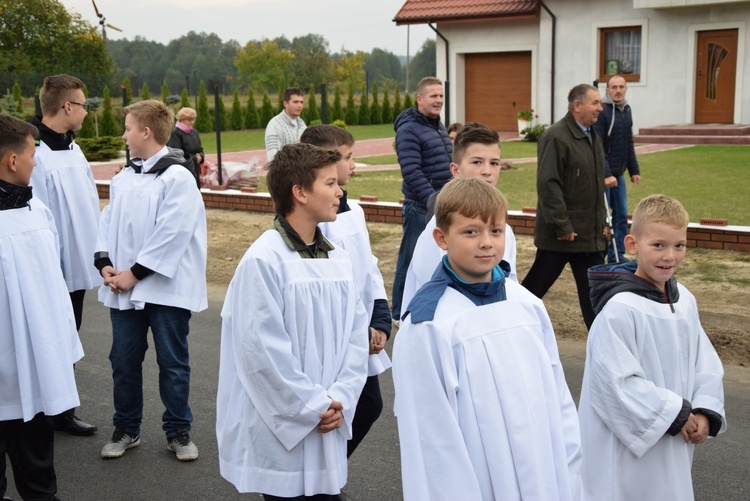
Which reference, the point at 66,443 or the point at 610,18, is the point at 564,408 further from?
the point at 610,18

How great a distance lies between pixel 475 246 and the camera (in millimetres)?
2918

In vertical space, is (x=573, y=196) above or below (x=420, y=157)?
below

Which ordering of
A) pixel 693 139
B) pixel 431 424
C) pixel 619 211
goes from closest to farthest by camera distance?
pixel 431 424
pixel 619 211
pixel 693 139

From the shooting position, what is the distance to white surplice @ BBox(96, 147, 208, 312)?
4.75 m

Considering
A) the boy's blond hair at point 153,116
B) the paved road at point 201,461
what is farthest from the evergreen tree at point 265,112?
the boy's blond hair at point 153,116

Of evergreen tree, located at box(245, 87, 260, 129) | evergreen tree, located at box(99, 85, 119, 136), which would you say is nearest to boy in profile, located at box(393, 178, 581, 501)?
evergreen tree, located at box(99, 85, 119, 136)

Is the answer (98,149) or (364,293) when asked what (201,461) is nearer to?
(364,293)

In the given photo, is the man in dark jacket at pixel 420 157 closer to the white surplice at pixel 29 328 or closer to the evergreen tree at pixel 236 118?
the white surplice at pixel 29 328

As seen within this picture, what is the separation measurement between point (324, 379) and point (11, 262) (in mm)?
1723

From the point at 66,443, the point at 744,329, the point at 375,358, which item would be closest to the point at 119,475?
the point at 66,443

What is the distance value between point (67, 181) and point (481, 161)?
2.71 m

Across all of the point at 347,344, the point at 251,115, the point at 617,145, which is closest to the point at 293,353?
the point at 347,344

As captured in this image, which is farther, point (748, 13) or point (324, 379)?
point (748, 13)

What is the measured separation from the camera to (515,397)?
2.78 metres
